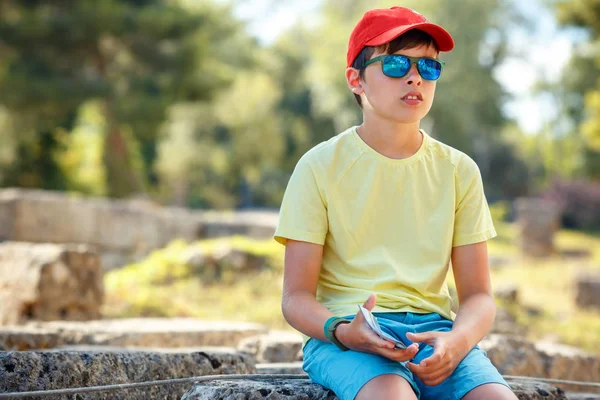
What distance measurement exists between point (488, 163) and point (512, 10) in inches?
261

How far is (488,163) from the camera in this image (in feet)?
115

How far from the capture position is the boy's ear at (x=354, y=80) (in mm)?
2434

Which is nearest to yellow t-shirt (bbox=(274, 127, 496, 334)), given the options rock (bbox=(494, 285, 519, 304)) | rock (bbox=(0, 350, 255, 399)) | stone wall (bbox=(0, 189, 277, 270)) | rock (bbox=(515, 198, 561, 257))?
rock (bbox=(0, 350, 255, 399))

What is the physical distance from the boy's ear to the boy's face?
68 millimetres

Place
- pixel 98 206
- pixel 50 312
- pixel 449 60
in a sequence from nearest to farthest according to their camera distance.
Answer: pixel 50 312, pixel 98 206, pixel 449 60

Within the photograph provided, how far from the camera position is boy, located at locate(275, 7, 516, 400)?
2232mm

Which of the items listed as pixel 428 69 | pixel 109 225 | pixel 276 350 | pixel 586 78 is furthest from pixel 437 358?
pixel 586 78

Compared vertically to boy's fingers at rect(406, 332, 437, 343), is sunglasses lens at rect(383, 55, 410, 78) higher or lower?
higher

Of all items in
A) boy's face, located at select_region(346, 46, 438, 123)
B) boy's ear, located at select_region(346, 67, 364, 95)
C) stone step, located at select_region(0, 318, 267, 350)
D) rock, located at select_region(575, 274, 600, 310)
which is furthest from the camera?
rock, located at select_region(575, 274, 600, 310)

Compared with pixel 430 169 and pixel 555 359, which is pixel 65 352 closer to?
pixel 430 169

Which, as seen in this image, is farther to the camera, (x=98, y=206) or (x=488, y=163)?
(x=488, y=163)

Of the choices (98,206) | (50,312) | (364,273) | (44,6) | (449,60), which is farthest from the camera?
(449,60)

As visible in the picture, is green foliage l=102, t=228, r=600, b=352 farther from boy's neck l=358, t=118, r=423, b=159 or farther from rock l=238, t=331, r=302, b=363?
boy's neck l=358, t=118, r=423, b=159

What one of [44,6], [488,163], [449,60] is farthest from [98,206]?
[488,163]
